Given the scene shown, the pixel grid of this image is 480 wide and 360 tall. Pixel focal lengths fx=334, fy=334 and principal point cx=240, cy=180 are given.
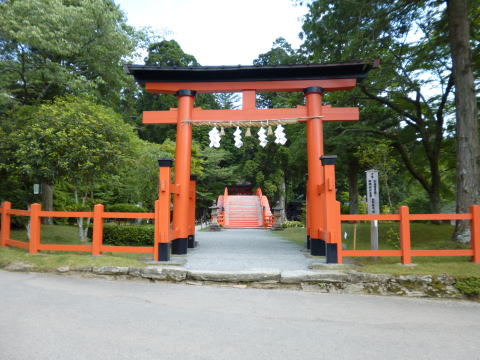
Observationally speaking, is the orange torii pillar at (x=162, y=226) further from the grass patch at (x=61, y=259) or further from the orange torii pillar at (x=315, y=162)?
the orange torii pillar at (x=315, y=162)

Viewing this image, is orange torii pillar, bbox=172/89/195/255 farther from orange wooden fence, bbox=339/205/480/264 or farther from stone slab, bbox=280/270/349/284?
orange wooden fence, bbox=339/205/480/264

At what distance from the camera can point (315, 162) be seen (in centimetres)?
857

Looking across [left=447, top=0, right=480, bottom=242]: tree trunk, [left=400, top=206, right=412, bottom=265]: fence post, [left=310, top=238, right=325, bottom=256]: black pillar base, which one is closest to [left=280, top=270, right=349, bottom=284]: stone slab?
[left=400, top=206, right=412, bottom=265]: fence post

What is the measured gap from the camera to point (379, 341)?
349 cm

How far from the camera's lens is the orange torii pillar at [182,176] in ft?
27.5

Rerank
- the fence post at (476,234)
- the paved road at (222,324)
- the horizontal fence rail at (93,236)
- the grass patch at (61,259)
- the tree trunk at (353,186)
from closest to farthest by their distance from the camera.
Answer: the paved road at (222,324) < the fence post at (476,234) < the grass patch at (61,259) < the horizontal fence rail at (93,236) < the tree trunk at (353,186)

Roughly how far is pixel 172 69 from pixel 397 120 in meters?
10.5

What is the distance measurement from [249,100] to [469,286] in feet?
20.8

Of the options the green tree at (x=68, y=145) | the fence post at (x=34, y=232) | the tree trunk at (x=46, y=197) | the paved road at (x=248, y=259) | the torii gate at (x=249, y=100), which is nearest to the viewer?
the paved road at (x=248, y=259)

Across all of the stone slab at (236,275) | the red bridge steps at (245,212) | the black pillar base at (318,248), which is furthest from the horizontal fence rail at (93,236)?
the red bridge steps at (245,212)

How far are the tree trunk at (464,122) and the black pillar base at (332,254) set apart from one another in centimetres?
313

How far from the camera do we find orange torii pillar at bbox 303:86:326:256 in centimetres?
834

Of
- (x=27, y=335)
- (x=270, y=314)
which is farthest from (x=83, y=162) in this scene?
(x=270, y=314)

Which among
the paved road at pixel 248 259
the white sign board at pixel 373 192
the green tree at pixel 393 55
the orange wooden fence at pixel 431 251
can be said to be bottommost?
the paved road at pixel 248 259
